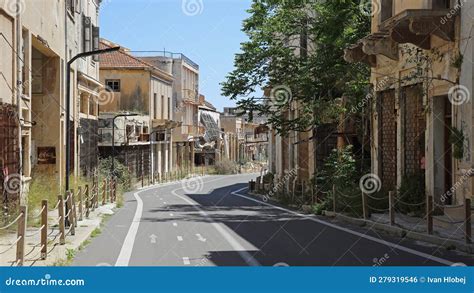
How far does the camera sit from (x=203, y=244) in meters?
15.1

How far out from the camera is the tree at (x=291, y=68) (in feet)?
98.0

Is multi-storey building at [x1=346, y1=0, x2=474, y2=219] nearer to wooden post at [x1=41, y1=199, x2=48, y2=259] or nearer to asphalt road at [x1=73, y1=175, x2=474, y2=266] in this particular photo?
asphalt road at [x1=73, y1=175, x2=474, y2=266]

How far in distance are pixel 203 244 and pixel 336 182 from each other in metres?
11.8

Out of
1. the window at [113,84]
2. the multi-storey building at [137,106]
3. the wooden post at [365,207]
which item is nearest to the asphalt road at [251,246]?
the wooden post at [365,207]

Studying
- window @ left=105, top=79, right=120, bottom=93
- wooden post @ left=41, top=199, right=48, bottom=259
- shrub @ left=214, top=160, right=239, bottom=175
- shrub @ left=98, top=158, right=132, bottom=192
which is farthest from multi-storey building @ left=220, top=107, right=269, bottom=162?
wooden post @ left=41, top=199, right=48, bottom=259

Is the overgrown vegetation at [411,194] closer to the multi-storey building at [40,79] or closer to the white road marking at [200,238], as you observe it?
the white road marking at [200,238]

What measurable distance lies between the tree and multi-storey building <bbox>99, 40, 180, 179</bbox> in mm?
19072

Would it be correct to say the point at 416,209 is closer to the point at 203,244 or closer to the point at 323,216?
the point at 323,216

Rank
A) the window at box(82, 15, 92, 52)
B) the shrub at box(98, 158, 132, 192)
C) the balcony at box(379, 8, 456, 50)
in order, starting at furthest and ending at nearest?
the shrub at box(98, 158, 132, 192) < the window at box(82, 15, 92, 52) < the balcony at box(379, 8, 456, 50)

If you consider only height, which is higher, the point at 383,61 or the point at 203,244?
the point at 383,61

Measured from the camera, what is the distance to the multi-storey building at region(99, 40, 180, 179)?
178 feet

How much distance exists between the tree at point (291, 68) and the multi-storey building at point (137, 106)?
62.6 feet

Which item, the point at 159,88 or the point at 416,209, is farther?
the point at 159,88

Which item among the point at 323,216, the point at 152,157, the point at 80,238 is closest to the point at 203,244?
the point at 80,238
